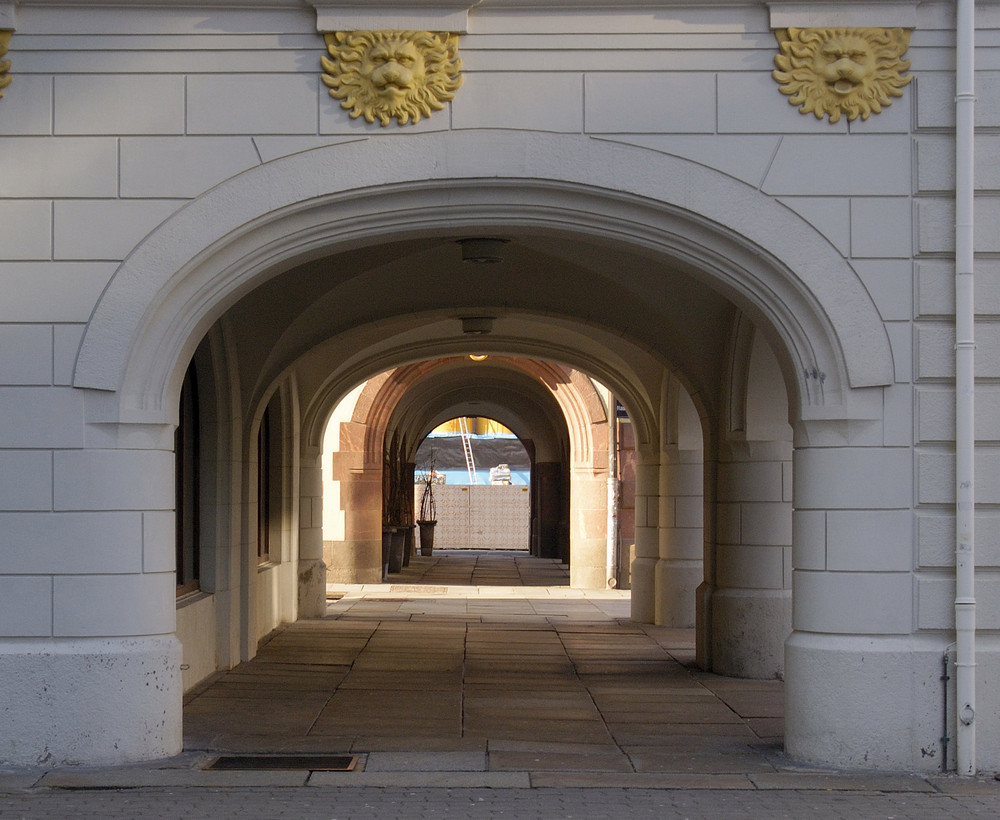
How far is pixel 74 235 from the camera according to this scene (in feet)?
22.3

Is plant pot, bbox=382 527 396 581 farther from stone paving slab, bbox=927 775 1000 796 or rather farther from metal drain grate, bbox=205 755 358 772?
stone paving slab, bbox=927 775 1000 796

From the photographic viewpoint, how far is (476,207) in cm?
698

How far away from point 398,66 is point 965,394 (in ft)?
10.7

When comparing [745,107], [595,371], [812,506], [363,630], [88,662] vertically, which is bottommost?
[363,630]

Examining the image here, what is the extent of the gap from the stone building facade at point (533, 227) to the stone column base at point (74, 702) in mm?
15

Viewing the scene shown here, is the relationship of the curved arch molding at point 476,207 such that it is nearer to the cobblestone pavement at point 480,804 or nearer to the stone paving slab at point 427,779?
the cobblestone pavement at point 480,804

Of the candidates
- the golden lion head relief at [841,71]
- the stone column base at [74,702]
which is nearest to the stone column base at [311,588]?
the stone column base at [74,702]

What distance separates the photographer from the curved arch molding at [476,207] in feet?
22.1

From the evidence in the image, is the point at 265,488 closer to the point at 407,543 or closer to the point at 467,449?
the point at 407,543

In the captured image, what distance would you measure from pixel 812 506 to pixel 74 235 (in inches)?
157

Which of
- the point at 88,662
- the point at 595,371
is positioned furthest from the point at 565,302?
the point at 88,662

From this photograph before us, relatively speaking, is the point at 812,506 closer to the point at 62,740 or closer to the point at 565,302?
the point at 62,740

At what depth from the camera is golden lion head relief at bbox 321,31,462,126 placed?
6770 millimetres

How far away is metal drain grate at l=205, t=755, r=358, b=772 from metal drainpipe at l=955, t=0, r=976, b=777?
9.97ft
